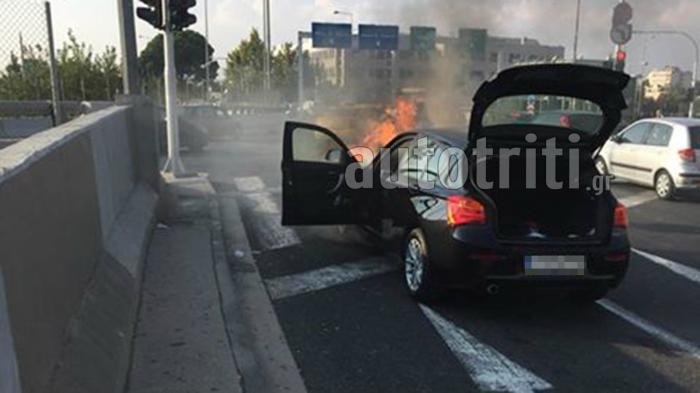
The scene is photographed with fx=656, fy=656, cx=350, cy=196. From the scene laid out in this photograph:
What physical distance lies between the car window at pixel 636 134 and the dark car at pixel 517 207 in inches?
278

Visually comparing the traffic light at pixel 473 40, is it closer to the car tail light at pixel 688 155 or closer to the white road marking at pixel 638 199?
the white road marking at pixel 638 199

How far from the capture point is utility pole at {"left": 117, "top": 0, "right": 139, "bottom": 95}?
8.65 m

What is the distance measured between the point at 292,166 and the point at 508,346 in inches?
128

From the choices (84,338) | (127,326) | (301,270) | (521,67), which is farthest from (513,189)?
(84,338)

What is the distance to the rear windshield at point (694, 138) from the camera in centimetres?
1084

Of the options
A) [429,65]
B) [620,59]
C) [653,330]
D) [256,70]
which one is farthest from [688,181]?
[256,70]

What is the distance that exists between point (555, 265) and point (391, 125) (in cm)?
1130

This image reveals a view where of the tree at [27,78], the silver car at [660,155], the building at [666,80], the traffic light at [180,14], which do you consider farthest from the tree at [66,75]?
the building at [666,80]

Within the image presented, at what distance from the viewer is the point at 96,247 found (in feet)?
14.4

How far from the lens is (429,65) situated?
1489 inches

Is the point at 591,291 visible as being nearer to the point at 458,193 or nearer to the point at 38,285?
the point at 458,193

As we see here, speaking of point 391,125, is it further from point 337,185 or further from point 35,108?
point 337,185

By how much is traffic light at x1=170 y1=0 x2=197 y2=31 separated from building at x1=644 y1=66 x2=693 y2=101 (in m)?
62.5

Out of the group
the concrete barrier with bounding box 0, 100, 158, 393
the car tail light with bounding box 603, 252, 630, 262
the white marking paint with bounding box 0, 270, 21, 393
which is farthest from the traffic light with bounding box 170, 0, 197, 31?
the white marking paint with bounding box 0, 270, 21, 393
